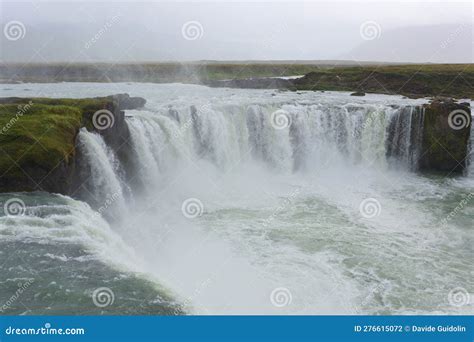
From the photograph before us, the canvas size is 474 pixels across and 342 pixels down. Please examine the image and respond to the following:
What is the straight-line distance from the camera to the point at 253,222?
19703mm

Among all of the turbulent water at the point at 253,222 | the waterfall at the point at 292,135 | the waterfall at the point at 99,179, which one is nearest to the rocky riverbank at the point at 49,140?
the waterfall at the point at 99,179

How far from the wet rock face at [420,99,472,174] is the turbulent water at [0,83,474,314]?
3.02 feet

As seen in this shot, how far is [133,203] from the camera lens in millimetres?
21203

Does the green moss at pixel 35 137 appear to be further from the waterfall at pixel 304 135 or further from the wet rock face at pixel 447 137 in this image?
the wet rock face at pixel 447 137

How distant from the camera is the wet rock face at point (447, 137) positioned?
2934cm

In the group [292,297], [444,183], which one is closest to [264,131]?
[444,183]

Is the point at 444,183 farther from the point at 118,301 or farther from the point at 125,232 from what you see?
the point at 118,301

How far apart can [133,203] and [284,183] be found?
977 cm

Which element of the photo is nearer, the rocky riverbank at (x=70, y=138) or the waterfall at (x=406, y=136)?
the rocky riverbank at (x=70, y=138)

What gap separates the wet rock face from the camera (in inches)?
1155

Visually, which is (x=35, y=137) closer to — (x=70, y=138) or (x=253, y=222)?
(x=70, y=138)

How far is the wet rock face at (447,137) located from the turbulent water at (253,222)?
920 mm

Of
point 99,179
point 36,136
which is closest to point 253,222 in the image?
point 99,179

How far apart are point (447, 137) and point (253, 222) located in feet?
55.5
